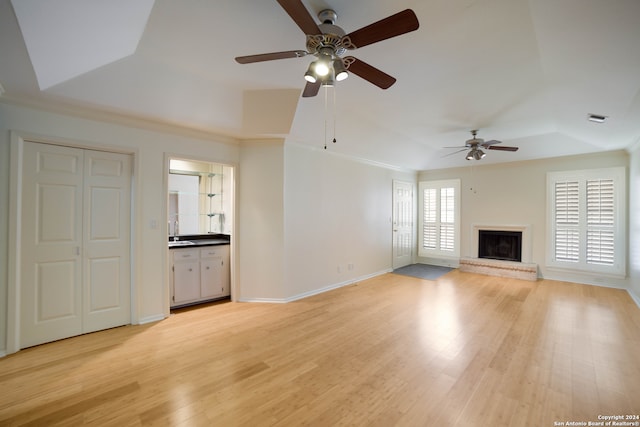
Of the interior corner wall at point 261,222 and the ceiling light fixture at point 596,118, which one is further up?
the ceiling light fixture at point 596,118

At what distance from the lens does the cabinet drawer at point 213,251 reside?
4.14 metres

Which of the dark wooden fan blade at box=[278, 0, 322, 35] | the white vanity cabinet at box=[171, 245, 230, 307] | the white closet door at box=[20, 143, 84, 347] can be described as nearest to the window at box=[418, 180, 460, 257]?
the white vanity cabinet at box=[171, 245, 230, 307]

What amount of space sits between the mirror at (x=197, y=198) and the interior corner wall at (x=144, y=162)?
1.18m

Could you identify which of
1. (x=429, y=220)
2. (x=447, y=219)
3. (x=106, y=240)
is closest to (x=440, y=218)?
(x=447, y=219)

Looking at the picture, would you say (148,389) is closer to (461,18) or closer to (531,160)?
(461,18)

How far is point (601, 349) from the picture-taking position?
2758 millimetres

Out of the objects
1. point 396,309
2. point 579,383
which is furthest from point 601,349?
point 396,309

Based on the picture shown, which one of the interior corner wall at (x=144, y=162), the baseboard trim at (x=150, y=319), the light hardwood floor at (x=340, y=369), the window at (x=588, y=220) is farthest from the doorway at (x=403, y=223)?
the baseboard trim at (x=150, y=319)

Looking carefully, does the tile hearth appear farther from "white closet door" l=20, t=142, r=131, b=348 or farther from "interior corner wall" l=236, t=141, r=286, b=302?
"white closet door" l=20, t=142, r=131, b=348

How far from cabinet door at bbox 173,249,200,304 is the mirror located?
→ 845 mm

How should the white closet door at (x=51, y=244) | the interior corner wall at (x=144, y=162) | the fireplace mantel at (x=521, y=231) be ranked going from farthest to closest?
1. the fireplace mantel at (x=521, y=231)
2. the interior corner wall at (x=144, y=162)
3. the white closet door at (x=51, y=244)

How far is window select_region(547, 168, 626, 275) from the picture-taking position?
191 inches

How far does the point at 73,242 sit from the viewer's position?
→ 3.02 meters

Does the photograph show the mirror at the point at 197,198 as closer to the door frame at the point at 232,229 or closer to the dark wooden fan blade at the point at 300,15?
the door frame at the point at 232,229
